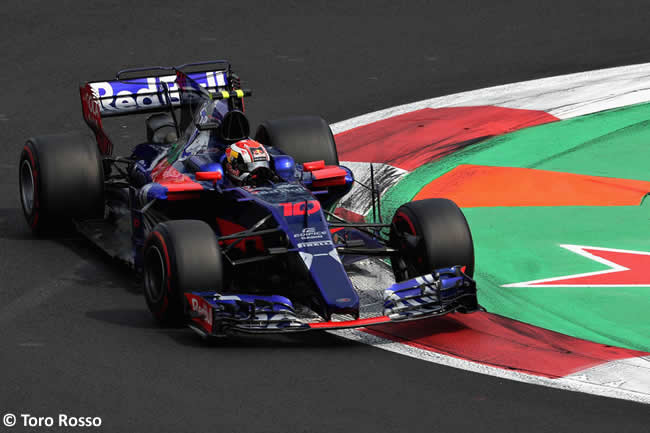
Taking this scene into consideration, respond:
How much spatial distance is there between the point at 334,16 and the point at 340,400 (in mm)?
13969

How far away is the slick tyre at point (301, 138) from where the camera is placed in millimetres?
12719

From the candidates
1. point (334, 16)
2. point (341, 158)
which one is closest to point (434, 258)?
point (341, 158)

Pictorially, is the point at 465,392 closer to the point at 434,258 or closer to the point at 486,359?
the point at 486,359

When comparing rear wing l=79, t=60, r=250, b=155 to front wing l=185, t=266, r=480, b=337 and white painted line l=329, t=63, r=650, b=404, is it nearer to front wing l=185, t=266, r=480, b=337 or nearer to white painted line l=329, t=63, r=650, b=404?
white painted line l=329, t=63, r=650, b=404

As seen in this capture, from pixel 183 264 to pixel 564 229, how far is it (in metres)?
4.61

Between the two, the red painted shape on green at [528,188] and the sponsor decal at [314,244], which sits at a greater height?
the sponsor decal at [314,244]

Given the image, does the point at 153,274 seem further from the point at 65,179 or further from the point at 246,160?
the point at 65,179

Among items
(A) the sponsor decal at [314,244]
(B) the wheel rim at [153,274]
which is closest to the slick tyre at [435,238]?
(A) the sponsor decal at [314,244]

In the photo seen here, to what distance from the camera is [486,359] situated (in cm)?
927

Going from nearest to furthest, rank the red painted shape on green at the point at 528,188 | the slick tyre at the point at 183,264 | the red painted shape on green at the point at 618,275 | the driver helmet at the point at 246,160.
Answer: the slick tyre at the point at 183,264
the red painted shape on green at the point at 618,275
the driver helmet at the point at 246,160
the red painted shape on green at the point at 528,188

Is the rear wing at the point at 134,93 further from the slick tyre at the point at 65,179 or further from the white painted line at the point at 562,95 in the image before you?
the white painted line at the point at 562,95

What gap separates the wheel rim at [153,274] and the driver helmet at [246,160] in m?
1.38

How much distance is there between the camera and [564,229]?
12.4 metres

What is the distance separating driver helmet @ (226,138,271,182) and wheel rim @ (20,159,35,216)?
9.03ft
